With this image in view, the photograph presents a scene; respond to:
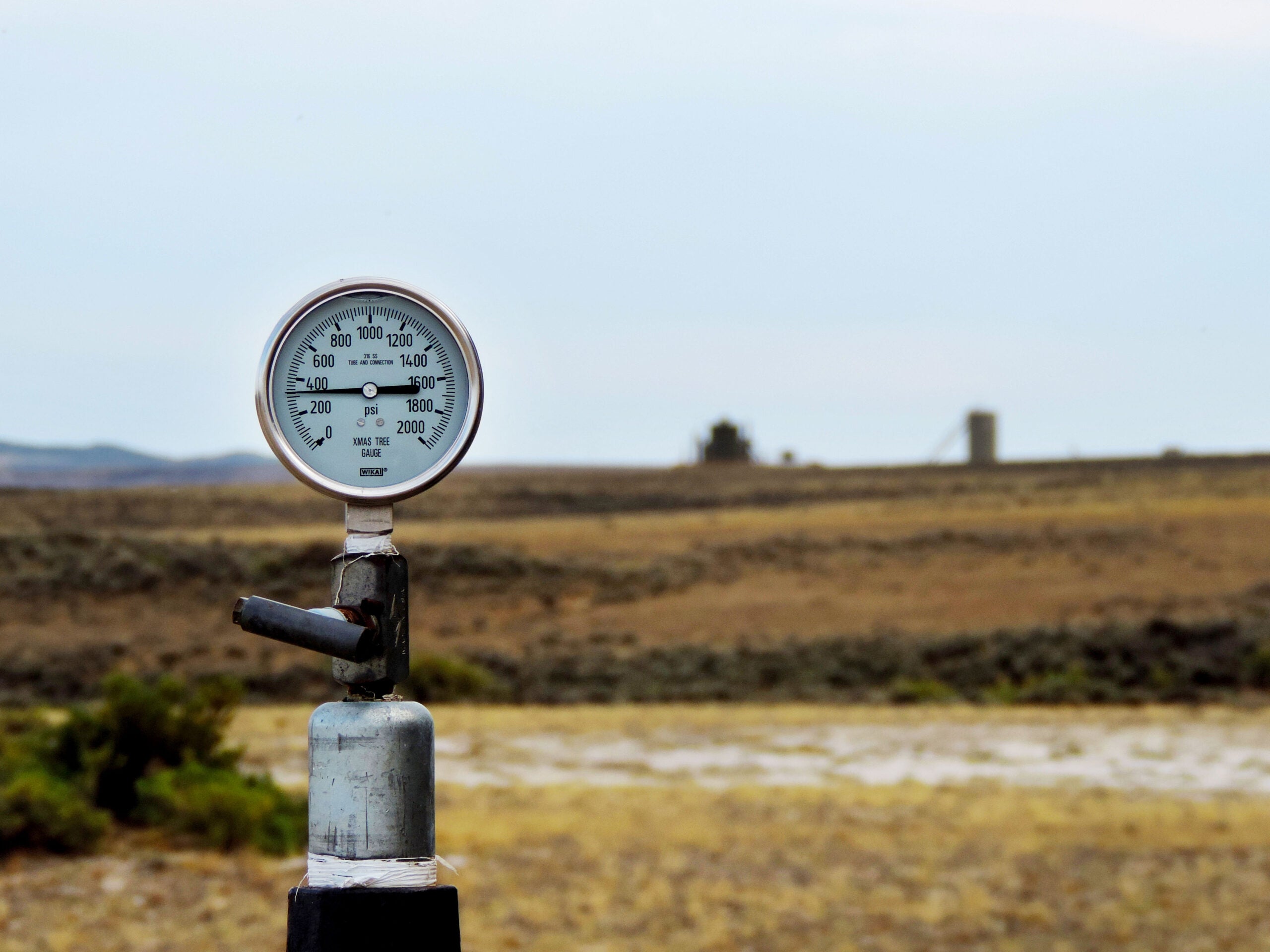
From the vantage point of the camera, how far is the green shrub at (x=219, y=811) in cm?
808

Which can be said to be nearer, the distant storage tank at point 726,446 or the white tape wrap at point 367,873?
the white tape wrap at point 367,873

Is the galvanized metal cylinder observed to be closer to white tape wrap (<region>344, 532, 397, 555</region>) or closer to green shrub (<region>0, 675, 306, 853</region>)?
white tape wrap (<region>344, 532, 397, 555</region>)

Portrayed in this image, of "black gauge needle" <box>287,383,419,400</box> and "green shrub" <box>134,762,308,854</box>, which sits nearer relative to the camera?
"black gauge needle" <box>287,383,419,400</box>

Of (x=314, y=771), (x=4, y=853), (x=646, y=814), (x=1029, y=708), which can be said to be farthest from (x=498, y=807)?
(x=1029, y=708)

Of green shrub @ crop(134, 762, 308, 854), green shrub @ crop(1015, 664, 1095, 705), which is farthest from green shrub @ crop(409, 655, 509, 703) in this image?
green shrub @ crop(134, 762, 308, 854)

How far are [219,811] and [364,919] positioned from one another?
5.83 meters

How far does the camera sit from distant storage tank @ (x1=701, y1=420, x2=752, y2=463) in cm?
6469

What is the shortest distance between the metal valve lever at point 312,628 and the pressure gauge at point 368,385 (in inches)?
9.4

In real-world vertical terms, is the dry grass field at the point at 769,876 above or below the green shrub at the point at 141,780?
below

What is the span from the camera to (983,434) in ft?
209

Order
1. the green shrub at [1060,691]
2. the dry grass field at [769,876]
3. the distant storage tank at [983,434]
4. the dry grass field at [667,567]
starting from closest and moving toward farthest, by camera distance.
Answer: the dry grass field at [769,876] < the green shrub at [1060,691] < the dry grass field at [667,567] < the distant storage tank at [983,434]

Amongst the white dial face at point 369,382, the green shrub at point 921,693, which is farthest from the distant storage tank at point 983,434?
the white dial face at point 369,382

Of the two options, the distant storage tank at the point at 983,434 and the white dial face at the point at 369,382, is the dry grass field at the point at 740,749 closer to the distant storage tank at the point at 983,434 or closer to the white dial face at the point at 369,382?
the white dial face at the point at 369,382

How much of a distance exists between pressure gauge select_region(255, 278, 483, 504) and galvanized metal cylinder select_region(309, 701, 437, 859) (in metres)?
0.40
